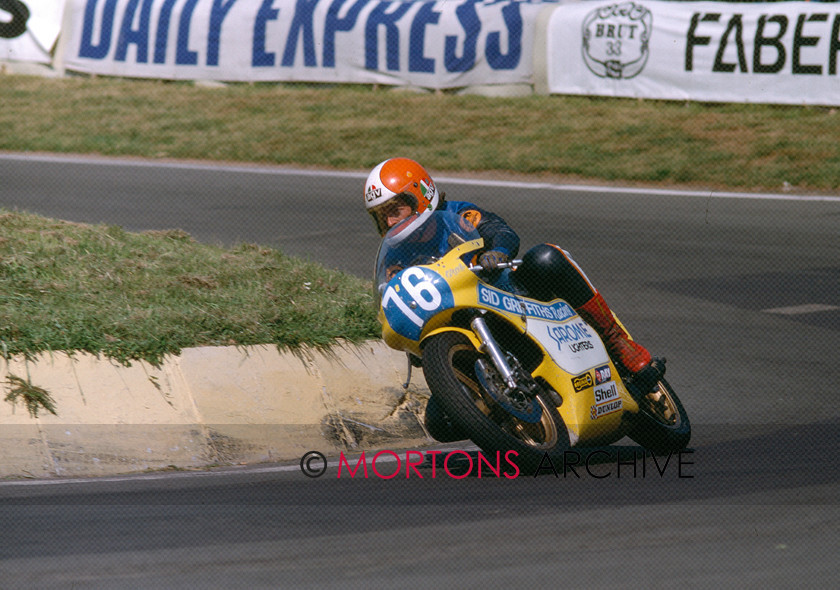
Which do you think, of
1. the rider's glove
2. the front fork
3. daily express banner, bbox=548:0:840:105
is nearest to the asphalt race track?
the front fork

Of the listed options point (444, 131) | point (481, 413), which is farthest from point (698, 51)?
point (481, 413)

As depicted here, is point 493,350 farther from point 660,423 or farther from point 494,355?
point 660,423

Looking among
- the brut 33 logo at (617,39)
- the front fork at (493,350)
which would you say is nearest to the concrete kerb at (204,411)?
the front fork at (493,350)

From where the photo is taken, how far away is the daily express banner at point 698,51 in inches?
746

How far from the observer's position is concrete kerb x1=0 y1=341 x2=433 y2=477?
19.4 feet

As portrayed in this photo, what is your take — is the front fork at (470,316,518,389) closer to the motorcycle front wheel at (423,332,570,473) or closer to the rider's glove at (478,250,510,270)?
the motorcycle front wheel at (423,332,570,473)

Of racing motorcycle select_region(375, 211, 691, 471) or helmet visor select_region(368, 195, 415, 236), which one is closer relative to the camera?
racing motorcycle select_region(375, 211, 691, 471)

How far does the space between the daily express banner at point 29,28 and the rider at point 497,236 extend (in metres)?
23.2

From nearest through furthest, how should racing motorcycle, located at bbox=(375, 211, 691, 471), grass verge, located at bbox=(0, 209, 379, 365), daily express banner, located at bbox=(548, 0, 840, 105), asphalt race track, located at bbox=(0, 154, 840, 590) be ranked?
asphalt race track, located at bbox=(0, 154, 840, 590), racing motorcycle, located at bbox=(375, 211, 691, 471), grass verge, located at bbox=(0, 209, 379, 365), daily express banner, located at bbox=(548, 0, 840, 105)

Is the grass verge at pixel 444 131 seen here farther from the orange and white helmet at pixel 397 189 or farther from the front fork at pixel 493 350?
the front fork at pixel 493 350

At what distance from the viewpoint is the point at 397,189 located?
5.70 meters

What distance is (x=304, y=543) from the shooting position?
14.4 ft

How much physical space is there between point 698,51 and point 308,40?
8.31 metres

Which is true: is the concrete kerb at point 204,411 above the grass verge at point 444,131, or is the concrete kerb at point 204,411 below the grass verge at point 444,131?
above
